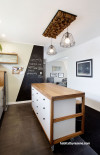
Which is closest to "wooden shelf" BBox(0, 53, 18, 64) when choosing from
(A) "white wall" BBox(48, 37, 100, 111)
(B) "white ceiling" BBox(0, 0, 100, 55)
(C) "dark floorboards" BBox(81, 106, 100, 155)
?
(B) "white ceiling" BBox(0, 0, 100, 55)

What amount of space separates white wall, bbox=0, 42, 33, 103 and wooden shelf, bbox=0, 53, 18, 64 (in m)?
0.14

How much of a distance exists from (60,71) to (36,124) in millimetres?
6111

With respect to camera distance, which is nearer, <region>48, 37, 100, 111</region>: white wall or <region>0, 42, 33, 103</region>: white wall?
<region>48, 37, 100, 111</region>: white wall

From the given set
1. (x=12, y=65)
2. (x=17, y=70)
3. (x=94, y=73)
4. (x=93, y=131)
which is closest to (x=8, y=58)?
(x=12, y=65)

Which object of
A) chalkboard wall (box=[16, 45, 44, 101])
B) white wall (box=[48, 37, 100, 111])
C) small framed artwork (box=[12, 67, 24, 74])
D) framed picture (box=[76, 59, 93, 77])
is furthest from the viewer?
chalkboard wall (box=[16, 45, 44, 101])

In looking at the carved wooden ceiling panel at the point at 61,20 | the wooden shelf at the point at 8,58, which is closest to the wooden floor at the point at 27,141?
the wooden shelf at the point at 8,58

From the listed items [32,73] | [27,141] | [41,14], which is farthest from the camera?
[32,73]

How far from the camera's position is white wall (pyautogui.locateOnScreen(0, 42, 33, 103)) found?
3453mm

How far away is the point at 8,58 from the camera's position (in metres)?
3.46

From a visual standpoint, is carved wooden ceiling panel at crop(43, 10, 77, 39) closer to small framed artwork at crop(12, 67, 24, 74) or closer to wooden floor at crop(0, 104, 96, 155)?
small framed artwork at crop(12, 67, 24, 74)

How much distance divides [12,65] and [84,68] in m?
2.95

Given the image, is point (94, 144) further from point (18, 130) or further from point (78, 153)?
point (18, 130)

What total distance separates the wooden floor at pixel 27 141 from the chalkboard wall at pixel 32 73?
1421 mm

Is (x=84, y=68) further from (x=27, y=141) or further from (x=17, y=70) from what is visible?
(x=27, y=141)
